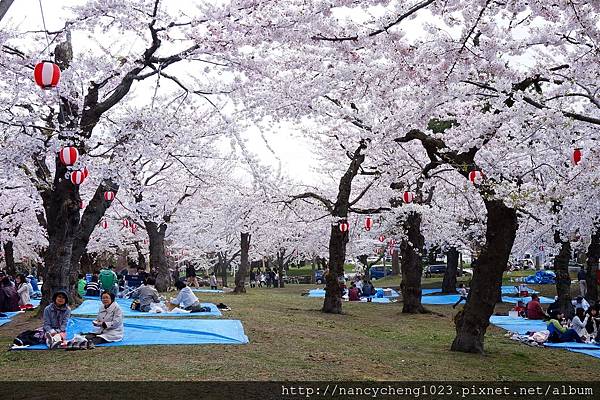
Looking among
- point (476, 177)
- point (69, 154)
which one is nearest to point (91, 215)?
point (69, 154)

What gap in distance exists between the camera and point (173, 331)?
10.1 m

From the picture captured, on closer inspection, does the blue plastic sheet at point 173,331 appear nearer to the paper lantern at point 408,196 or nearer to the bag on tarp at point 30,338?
the bag on tarp at point 30,338

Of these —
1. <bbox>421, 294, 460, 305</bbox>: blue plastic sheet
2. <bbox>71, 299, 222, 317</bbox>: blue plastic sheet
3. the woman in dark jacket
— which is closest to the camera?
<bbox>71, 299, 222, 317</bbox>: blue plastic sheet

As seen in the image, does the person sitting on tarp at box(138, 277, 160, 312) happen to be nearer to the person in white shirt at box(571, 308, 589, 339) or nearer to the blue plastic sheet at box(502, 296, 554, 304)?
the person in white shirt at box(571, 308, 589, 339)

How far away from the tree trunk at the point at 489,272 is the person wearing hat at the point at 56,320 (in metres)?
6.27

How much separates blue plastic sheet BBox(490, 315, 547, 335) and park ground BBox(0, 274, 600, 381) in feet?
5.94

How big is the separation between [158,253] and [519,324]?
15019mm

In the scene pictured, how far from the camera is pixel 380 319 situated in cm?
1595

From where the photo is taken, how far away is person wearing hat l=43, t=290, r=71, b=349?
8617 mm

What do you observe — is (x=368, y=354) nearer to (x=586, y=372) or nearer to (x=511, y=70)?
(x=586, y=372)

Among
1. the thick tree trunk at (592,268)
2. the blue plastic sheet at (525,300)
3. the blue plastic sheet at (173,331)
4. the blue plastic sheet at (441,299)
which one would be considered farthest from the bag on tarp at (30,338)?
the blue plastic sheet at (441,299)

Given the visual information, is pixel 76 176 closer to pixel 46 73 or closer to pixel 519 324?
pixel 46 73

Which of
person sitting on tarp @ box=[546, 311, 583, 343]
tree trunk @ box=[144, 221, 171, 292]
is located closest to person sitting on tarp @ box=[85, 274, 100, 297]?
tree trunk @ box=[144, 221, 171, 292]

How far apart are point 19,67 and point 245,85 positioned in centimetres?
398
